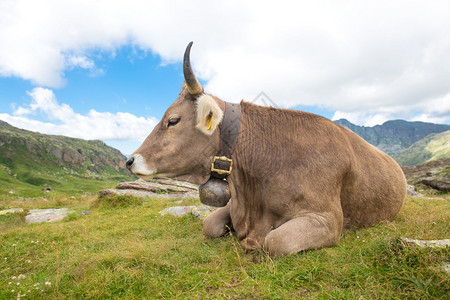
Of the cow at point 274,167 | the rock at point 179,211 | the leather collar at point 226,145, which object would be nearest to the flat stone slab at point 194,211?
the rock at point 179,211

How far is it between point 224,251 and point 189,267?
844mm

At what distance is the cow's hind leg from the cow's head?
5.38 feet

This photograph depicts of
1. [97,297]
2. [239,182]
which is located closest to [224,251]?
[239,182]

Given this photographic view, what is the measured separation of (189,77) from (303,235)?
3146 mm

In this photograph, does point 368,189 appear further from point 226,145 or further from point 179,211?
point 179,211

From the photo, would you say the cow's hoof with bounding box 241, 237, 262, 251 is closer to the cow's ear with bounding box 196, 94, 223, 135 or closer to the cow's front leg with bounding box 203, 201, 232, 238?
the cow's front leg with bounding box 203, 201, 232, 238

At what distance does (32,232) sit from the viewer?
864 cm

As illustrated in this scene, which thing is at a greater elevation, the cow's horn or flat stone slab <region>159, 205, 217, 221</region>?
the cow's horn

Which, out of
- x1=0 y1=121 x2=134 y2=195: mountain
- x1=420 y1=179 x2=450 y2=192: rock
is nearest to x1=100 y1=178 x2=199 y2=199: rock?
x1=420 y1=179 x2=450 y2=192: rock

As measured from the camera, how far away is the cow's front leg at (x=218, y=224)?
581 cm

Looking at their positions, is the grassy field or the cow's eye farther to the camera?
the cow's eye

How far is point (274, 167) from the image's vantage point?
16.0 ft

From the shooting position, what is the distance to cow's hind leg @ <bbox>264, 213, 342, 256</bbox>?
4156mm

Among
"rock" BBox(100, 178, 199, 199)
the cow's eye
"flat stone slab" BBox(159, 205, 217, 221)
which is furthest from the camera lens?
"rock" BBox(100, 178, 199, 199)
